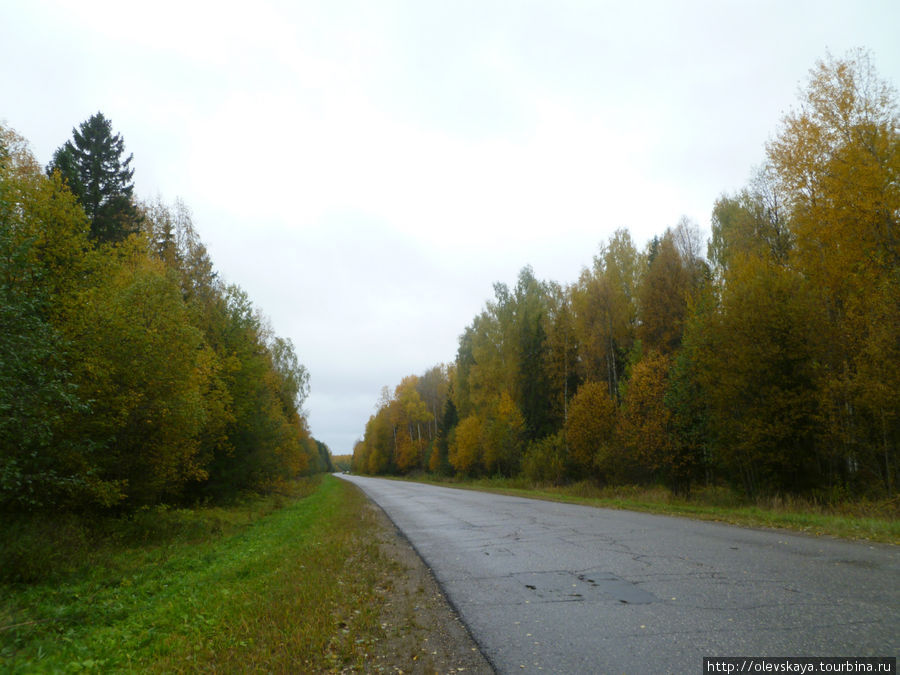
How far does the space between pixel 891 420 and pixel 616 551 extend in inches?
439

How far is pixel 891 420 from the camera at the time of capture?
13.6 m

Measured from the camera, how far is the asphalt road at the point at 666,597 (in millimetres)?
3805

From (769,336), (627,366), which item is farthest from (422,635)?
(627,366)

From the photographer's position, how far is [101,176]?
79.6ft

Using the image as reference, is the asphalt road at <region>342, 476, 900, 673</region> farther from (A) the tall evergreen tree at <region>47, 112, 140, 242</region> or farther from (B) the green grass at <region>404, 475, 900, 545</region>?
(A) the tall evergreen tree at <region>47, 112, 140, 242</region>

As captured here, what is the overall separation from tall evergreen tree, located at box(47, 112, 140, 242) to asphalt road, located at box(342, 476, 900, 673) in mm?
22024

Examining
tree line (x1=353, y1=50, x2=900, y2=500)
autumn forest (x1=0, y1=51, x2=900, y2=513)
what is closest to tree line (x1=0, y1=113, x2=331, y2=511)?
autumn forest (x1=0, y1=51, x2=900, y2=513)

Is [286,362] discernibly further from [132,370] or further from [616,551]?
[616,551]

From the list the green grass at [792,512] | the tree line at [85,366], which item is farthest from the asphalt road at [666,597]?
the tree line at [85,366]

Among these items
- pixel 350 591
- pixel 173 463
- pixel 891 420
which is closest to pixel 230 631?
pixel 350 591

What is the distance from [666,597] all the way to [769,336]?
1451 centimetres

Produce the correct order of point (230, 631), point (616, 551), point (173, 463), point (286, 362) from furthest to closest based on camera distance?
1. point (286, 362)
2. point (173, 463)
3. point (616, 551)
4. point (230, 631)

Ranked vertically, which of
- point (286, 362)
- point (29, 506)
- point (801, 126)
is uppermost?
point (801, 126)

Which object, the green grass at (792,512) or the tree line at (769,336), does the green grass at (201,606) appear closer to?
the green grass at (792,512)
